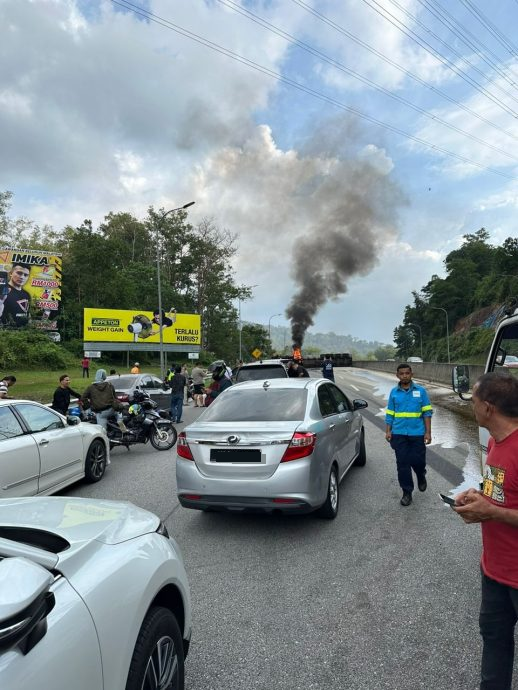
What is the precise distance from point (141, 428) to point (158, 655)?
7.62 meters

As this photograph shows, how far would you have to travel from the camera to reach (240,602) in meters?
3.36

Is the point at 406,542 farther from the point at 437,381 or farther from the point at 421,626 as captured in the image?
the point at 437,381

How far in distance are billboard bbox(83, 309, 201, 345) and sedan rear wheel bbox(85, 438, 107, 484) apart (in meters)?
29.7

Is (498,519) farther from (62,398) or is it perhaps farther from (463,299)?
(463,299)

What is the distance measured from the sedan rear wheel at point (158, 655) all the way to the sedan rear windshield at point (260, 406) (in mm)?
2803

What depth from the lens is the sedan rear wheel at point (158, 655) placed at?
1770 millimetres

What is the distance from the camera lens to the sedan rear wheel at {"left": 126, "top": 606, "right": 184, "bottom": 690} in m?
1.77

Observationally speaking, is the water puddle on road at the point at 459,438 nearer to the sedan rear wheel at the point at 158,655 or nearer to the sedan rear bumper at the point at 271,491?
the sedan rear bumper at the point at 271,491

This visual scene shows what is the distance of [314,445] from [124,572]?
2822mm

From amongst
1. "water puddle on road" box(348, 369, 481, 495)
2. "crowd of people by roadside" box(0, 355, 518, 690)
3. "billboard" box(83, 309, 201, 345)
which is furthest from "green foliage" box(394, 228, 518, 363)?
"crowd of people by roadside" box(0, 355, 518, 690)

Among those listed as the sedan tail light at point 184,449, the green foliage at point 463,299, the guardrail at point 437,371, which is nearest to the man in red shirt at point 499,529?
the sedan tail light at point 184,449

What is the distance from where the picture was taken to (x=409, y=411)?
17.6ft

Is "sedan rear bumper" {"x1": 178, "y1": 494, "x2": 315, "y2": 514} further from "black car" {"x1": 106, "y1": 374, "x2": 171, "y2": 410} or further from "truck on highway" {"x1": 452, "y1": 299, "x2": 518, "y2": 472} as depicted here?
"black car" {"x1": 106, "y1": 374, "x2": 171, "y2": 410}

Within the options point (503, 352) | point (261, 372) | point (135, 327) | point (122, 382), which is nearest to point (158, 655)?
point (503, 352)
